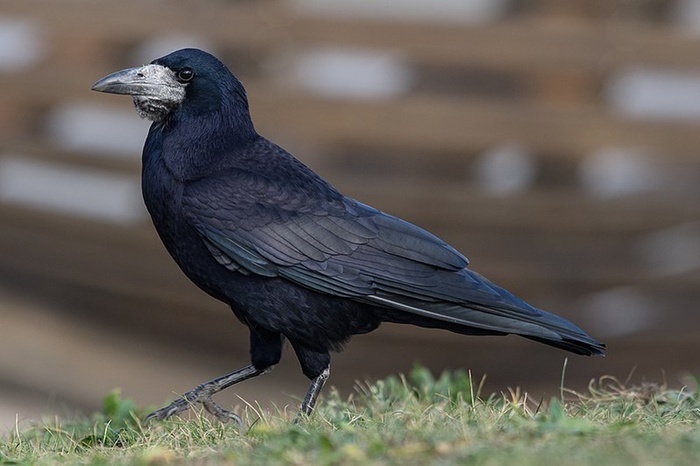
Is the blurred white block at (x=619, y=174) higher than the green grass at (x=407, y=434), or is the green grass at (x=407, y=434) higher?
the blurred white block at (x=619, y=174)

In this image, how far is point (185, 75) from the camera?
5.34m

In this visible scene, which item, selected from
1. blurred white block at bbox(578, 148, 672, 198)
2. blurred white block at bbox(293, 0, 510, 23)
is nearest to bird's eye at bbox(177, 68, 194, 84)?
blurred white block at bbox(293, 0, 510, 23)

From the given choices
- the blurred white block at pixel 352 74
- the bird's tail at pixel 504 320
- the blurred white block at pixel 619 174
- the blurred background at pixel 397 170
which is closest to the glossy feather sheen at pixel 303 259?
the bird's tail at pixel 504 320

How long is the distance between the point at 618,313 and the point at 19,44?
16.9ft

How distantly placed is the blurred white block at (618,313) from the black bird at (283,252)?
435 centimetres

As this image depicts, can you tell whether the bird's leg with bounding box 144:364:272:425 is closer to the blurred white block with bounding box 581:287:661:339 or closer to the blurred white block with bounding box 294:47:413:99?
the blurred white block with bounding box 294:47:413:99

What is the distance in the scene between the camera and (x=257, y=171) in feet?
17.1

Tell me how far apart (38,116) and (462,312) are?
19.0ft

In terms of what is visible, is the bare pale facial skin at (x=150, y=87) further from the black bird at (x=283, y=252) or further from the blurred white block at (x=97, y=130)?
the blurred white block at (x=97, y=130)

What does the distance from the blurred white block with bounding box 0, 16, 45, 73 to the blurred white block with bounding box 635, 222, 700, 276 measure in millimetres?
4657

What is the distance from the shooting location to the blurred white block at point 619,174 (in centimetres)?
920

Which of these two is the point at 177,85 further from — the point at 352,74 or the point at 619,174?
the point at 619,174

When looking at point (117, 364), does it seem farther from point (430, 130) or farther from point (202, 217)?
point (202, 217)

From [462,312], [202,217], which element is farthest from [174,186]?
[462,312]
